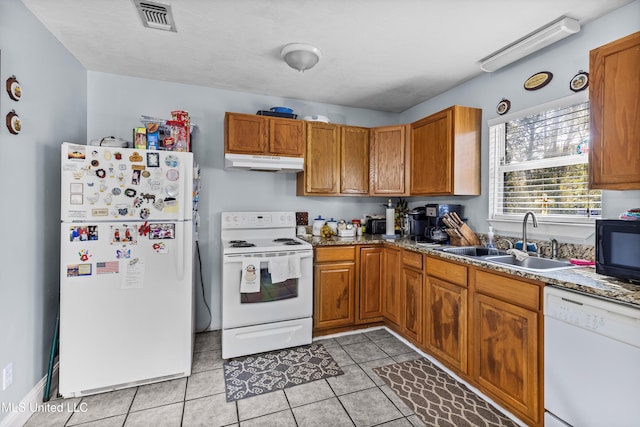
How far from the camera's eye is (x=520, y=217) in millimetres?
2484

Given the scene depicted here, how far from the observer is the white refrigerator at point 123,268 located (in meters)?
2.01

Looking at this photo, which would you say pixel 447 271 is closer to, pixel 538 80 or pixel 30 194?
pixel 538 80

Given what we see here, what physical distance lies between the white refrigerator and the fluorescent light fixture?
252 cm

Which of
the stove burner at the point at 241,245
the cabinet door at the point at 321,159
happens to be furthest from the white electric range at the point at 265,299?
the cabinet door at the point at 321,159

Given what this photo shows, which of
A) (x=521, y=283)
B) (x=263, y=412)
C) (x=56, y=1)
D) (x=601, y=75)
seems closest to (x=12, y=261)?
(x=56, y=1)

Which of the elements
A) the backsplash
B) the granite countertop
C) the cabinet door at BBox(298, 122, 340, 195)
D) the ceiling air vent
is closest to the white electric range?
the cabinet door at BBox(298, 122, 340, 195)

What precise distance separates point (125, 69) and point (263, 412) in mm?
3061

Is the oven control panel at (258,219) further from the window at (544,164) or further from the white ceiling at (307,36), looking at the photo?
the window at (544,164)

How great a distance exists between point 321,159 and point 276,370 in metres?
2.05

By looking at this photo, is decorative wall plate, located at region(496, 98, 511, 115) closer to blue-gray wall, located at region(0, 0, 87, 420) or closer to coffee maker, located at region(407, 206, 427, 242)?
coffee maker, located at region(407, 206, 427, 242)

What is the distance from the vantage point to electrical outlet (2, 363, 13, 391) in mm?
1637

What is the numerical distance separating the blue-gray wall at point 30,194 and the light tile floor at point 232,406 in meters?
0.43

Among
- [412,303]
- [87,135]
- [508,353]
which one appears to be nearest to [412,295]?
[412,303]

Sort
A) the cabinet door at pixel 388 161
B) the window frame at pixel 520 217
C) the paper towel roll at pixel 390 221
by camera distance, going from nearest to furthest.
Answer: the window frame at pixel 520 217 → the cabinet door at pixel 388 161 → the paper towel roll at pixel 390 221
